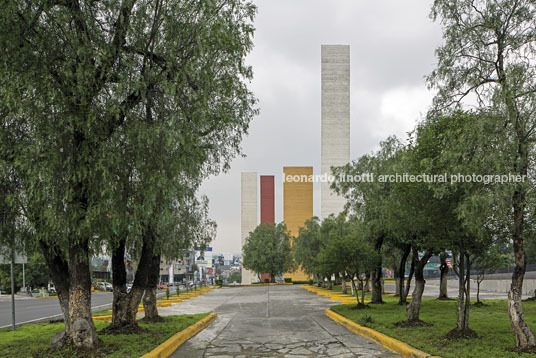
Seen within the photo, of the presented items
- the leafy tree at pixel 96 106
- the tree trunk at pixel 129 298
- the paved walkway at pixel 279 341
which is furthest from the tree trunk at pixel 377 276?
the leafy tree at pixel 96 106

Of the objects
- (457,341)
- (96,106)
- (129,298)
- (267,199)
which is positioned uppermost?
(267,199)

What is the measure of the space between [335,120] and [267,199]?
82.2 feet

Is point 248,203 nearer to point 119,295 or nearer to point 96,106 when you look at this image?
point 119,295

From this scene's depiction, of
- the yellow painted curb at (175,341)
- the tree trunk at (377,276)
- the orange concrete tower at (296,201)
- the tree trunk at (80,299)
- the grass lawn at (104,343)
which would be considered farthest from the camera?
the orange concrete tower at (296,201)

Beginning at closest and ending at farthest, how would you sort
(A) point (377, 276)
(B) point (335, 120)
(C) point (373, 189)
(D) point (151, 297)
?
(D) point (151, 297), (C) point (373, 189), (A) point (377, 276), (B) point (335, 120)

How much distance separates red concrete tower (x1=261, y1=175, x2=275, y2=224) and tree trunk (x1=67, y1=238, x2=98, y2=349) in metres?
74.9

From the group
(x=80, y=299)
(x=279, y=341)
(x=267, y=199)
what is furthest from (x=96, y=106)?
(x=267, y=199)

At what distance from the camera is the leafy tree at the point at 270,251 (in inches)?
2768

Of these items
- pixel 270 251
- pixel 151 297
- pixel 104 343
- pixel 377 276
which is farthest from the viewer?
pixel 270 251

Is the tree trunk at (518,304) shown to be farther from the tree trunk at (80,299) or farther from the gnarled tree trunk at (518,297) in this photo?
the tree trunk at (80,299)

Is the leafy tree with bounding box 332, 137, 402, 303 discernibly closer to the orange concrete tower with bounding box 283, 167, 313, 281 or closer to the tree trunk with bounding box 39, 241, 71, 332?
the tree trunk with bounding box 39, 241, 71, 332

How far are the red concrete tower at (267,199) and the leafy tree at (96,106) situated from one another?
74.1 metres

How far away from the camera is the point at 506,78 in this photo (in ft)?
32.3

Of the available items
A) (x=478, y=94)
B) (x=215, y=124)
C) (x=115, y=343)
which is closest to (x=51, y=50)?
(x=215, y=124)
